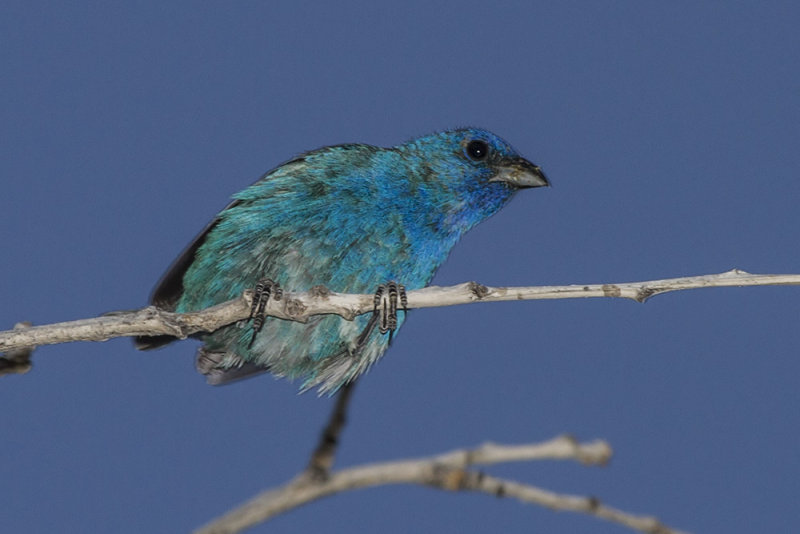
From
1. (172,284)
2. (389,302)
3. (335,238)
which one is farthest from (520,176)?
(172,284)

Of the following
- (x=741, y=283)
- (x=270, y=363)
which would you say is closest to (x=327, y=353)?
(x=270, y=363)

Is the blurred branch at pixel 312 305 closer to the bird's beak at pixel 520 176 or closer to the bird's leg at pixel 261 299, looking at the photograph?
the bird's leg at pixel 261 299

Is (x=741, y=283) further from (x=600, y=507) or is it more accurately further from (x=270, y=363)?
(x=270, y=363)

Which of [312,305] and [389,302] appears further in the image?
[389,302]

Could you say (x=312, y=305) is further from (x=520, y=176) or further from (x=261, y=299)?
(x=520, y=176)

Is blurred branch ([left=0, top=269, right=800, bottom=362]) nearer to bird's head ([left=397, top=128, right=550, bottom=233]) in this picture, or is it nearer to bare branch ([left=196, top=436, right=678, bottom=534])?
bare branch ([left=196, top=436, right=678, bottom=534])

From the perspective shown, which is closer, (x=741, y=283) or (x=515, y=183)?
(x=741, y=283)

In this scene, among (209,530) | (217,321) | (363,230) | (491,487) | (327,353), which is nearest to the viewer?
(209,530)
